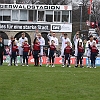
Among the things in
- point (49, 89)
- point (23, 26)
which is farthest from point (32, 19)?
point (49, 89)

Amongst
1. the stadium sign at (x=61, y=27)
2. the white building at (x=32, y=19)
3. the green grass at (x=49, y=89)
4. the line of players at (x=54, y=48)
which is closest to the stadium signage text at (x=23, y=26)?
the white building at (x=32, y=19)

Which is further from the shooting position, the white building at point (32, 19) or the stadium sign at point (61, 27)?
the stadium sign at point (61, 27)

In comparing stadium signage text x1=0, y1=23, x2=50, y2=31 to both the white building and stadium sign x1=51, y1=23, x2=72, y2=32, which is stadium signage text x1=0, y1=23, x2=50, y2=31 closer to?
the white building

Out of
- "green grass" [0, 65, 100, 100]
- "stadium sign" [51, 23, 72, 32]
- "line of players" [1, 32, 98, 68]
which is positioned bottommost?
"green grass" [0, 65, 100, 100]

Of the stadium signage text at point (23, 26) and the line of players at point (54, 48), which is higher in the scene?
the stadium signage text at point (23, 26)

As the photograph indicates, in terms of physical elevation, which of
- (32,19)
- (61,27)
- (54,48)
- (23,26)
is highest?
(32,19)

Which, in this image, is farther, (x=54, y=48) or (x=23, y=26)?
(x=23, y=26)

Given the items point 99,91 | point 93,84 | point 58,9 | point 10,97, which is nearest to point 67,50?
point 93,84

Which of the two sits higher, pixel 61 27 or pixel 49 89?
pixel 61 27

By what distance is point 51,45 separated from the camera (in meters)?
23.4

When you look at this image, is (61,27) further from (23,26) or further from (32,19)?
(23,26)

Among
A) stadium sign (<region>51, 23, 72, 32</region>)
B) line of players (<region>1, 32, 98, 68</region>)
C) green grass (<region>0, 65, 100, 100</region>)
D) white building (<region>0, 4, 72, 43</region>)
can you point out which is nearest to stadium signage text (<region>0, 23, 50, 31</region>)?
white building (<region>0, 4, 72, 43</region>)

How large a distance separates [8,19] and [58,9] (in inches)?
309

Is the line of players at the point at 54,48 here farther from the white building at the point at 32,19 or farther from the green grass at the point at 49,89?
the white building at the point at 32,19
